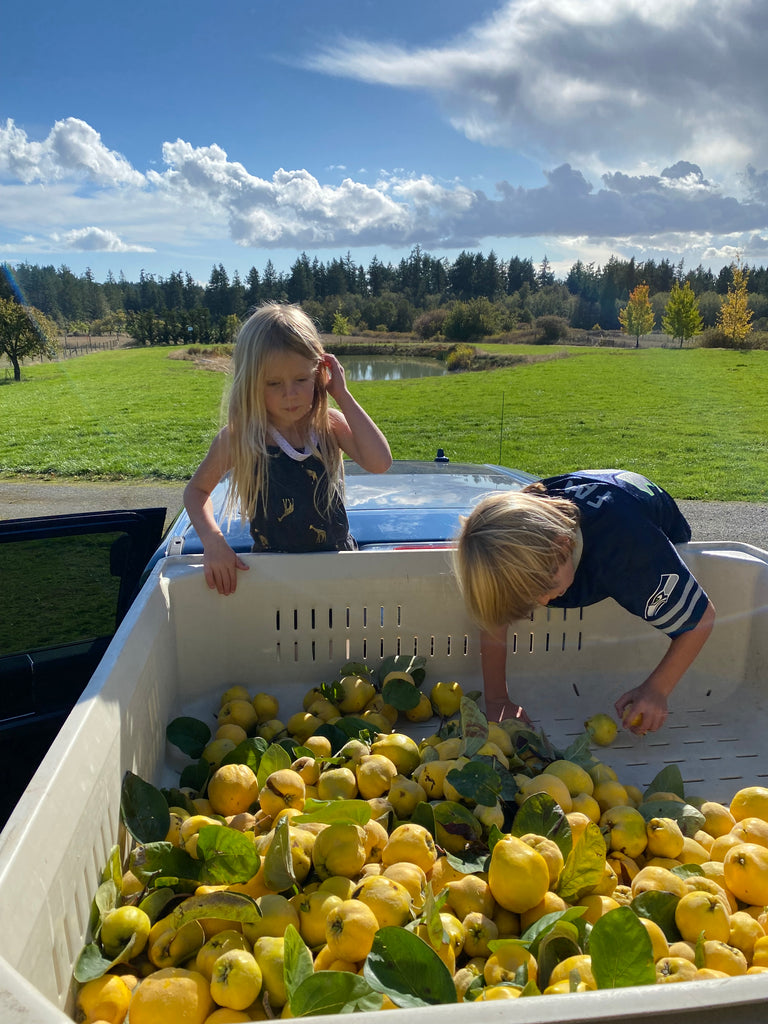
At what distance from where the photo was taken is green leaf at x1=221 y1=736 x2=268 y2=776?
2100mm

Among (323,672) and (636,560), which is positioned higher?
(636,560)

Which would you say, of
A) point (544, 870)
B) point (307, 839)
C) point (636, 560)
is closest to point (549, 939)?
point (544, 870)

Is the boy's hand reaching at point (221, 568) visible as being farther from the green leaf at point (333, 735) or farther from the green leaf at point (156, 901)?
→ the green leaf at point (156, 901)

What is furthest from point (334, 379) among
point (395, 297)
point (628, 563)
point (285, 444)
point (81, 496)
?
point (395, 297)

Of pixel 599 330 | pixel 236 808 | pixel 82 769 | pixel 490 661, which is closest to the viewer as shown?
pixel 82 769

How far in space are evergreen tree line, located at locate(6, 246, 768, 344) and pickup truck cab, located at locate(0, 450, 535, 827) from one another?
1592 inches

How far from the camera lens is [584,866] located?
1552mm

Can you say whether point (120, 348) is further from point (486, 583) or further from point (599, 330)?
point (486, 583)

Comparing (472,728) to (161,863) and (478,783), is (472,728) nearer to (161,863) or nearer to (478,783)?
(478,783)

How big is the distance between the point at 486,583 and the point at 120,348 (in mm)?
A: 60563

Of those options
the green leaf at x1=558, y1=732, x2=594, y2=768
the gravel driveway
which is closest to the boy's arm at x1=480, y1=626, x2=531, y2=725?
the green leaf at x1=558, y1=732, x2=594, y2=768

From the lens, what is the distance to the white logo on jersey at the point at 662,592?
222cm

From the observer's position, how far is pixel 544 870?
150 cm

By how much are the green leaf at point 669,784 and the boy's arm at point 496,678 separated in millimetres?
427
